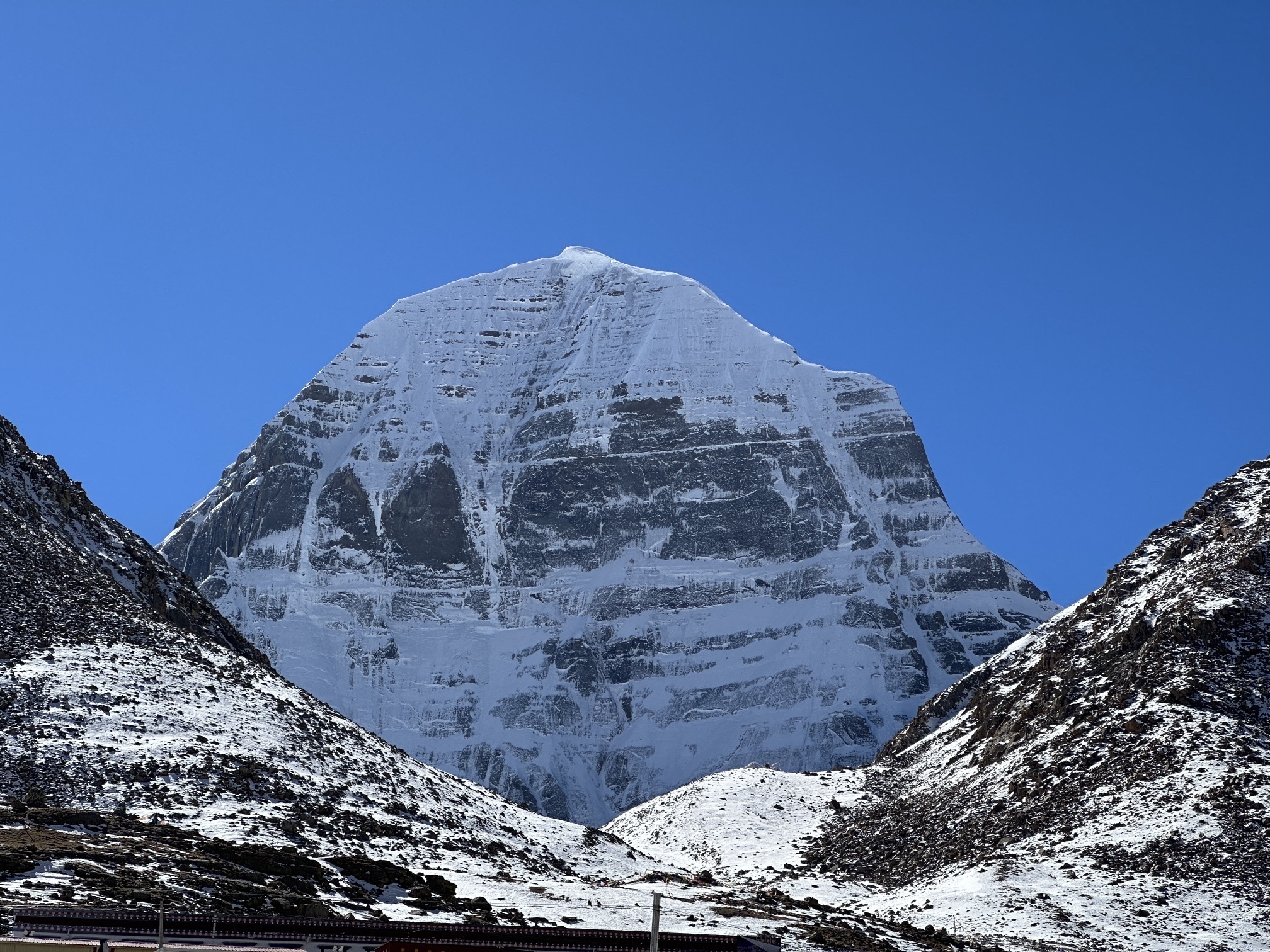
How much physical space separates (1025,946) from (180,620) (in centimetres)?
6388

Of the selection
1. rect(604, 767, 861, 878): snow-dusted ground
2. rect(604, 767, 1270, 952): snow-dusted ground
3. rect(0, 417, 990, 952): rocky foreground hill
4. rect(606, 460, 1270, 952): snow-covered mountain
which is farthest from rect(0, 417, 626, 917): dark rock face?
rect(606, 460, 1270, 952): snow-covered mountain

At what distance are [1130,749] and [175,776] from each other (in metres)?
58.1

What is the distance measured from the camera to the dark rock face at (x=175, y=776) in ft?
243

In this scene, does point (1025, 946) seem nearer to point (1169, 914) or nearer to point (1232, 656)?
point (1169, 914)

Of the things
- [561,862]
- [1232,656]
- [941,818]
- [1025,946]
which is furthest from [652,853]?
[1025,946]

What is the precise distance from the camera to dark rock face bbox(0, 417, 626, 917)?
2911 inches

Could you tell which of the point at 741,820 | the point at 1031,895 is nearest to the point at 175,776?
the point at 1031,895

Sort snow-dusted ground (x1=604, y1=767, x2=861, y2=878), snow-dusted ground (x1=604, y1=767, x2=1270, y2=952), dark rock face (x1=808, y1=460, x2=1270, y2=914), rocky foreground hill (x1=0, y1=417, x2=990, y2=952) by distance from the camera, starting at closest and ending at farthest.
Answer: rocky foreground hill (x1=0, y1=417, x2=990, y2=952)
snow-dusted ground (x1=604, y1=767, x2=1270, y2=952)
dark rock face (x1=808, y1=460, x2=1270, y2=914)
snow-dusted ground (x1=604, y1=767, x2=861, y2=878)

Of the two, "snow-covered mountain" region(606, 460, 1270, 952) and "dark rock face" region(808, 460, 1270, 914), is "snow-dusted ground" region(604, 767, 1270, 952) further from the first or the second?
"dark rock face" region(808, 460, 1270, 914)

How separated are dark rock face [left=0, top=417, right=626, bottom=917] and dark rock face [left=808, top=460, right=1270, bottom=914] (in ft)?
79.3

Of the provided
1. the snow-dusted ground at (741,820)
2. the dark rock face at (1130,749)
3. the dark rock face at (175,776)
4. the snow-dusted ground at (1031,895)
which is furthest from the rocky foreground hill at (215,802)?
the dark rock face at (1130,749)

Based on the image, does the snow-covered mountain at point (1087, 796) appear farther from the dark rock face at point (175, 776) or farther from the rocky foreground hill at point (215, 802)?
the dark rock face at point (175, 776)

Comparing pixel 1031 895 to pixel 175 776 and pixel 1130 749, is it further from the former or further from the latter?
pixel 175 776

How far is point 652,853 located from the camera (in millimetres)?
141250
